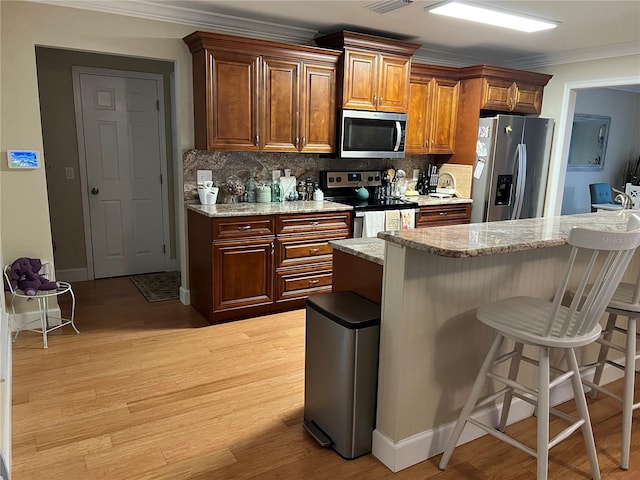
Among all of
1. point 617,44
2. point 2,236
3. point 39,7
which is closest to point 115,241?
point 2,236

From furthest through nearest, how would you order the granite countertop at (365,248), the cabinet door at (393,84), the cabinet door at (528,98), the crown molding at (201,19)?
the cabinet door at (528,98)
the cabinet door at (393,84)
the crown molding at (201,19)
the granite countertop at (365,248)

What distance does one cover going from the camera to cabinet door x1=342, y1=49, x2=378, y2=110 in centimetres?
425

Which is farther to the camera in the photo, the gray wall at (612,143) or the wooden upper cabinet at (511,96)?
the gray wall at (612,143)

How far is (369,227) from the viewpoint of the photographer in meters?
4.38

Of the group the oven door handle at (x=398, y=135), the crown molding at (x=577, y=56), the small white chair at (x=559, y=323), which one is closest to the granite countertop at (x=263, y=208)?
the oven door handle at (x=398, y=135)

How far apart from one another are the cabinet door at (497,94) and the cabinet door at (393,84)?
949mm

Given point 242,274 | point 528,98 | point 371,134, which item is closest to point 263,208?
point 242,274

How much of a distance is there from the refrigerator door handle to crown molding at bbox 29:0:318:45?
8.11 feet

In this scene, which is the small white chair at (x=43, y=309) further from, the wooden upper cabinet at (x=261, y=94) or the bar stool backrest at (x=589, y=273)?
the bar stool backrest at (x=589, y=273)

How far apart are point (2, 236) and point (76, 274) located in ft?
4.93

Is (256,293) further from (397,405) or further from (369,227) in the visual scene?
(397,405)

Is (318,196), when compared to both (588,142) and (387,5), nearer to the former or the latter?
(387,5)

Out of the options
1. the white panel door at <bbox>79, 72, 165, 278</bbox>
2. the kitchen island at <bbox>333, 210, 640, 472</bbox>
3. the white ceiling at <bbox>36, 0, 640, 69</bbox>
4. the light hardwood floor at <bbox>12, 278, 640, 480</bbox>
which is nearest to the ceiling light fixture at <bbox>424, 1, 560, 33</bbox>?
the white ceiling at <bbox>36, 0, 640, 69</bbox>

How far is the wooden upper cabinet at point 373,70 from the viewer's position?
4223 millimetres
